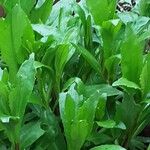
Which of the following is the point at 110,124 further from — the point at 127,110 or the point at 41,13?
the point at 41,13

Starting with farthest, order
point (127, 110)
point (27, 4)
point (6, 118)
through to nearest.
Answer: point (27, 4), point (127, 110), point (6, 118)

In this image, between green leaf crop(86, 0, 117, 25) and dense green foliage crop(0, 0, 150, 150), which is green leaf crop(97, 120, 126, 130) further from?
green leaf crop(86, 0, 117, 25)

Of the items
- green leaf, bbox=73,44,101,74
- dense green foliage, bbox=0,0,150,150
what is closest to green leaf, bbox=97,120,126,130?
dense green foliage, bbox=0,0,150,150

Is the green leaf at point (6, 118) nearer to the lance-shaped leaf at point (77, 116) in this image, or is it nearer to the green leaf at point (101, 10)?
the lance-shaped leaf at point (77, 116)

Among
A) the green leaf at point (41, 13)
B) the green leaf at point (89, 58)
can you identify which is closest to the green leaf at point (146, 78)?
the green leaf at point (89, 58)

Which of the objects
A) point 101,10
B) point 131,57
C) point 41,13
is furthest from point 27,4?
point 131,57

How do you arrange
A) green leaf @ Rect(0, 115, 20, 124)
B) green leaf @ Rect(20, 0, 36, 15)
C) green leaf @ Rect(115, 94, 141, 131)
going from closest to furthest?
green leaf @ Rect(0, 115, 20, 124), green leaf @ Rect(115, 94, 141, 131), green leaf @ Rect(20, 0, 36, 15)

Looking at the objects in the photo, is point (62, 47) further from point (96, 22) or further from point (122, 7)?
point (122, 7)
